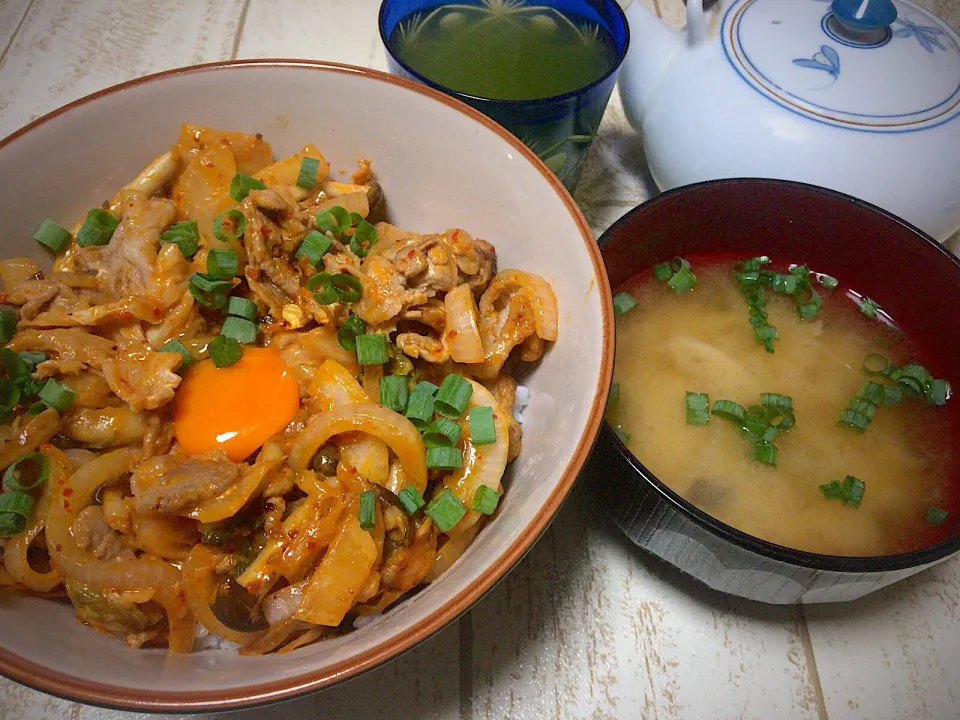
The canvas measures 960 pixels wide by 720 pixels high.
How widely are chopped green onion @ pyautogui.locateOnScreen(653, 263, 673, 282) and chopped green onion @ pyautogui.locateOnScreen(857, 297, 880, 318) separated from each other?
0.57 m

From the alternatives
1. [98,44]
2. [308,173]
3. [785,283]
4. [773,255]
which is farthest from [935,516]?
[98,44]

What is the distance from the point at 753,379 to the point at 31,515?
166 centimetres

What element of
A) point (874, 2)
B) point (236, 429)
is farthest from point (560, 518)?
point (874, 2)

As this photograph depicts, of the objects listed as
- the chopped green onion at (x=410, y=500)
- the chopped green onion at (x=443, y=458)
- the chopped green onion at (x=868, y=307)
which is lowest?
the chopped green onion at (x=868, y=307)

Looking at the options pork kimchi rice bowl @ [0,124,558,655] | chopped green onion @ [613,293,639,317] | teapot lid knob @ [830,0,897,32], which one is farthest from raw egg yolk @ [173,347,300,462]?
teapot lid knob @ [830,0,897,32]

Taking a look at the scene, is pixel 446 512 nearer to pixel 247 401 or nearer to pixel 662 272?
pixel 247 401

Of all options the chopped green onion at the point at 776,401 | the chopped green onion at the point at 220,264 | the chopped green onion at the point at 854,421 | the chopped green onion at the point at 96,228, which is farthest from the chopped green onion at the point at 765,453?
the chopped green onion at the point at 96,228

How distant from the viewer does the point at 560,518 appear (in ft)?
5.69

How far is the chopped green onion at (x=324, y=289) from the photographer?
1.43 metres

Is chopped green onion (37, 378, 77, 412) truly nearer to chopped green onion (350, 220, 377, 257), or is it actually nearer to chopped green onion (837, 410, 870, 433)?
chopped green onion (350, 220, 377, 257)

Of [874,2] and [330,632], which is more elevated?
[874,2]

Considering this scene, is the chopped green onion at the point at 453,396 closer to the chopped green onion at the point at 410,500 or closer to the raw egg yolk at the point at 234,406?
the chopped green onion at the point at 410,500

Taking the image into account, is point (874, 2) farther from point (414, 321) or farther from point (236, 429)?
point (236, 429)

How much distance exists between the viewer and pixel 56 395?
4.24ft
